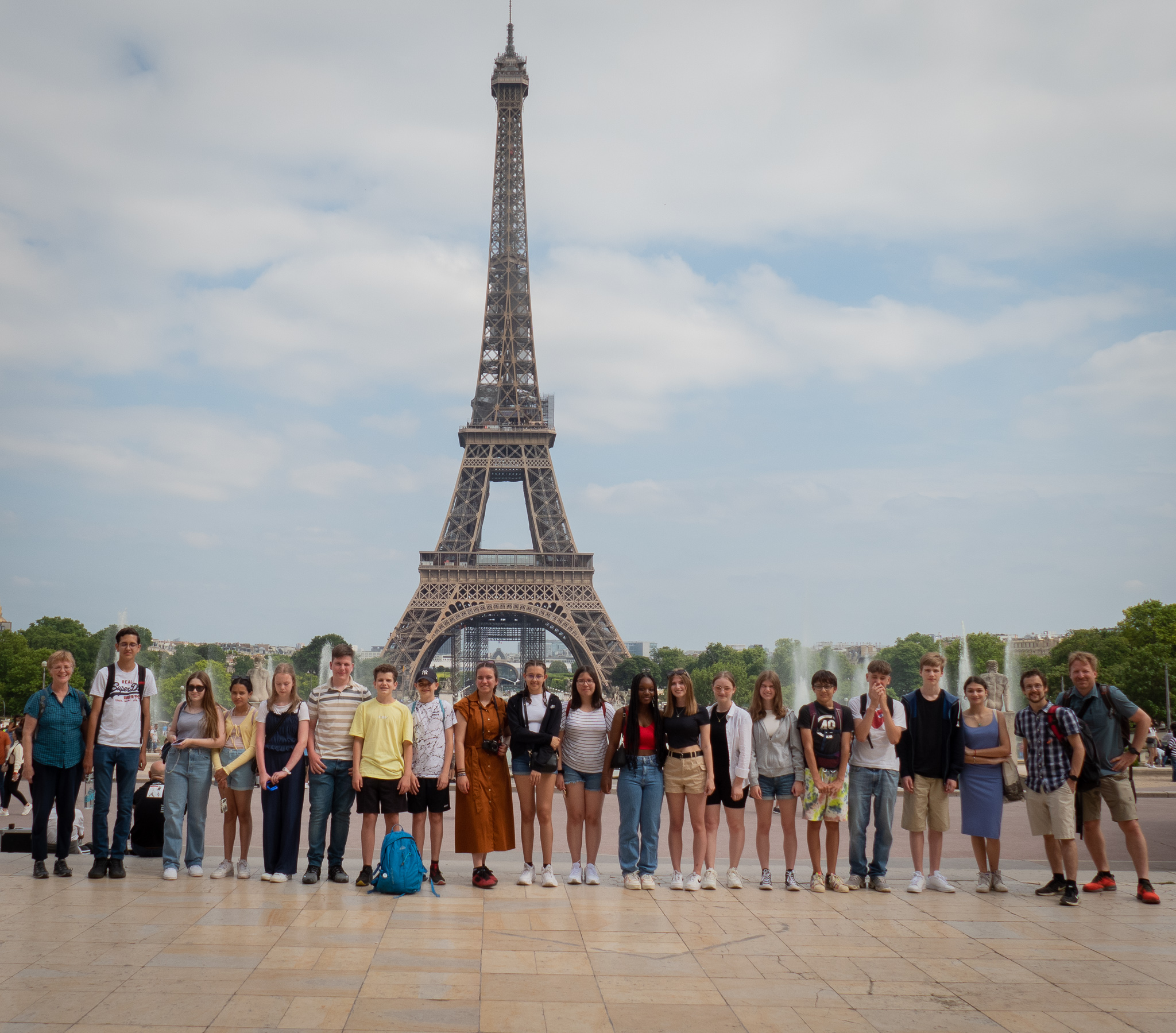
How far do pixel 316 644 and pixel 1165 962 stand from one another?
98321 mm

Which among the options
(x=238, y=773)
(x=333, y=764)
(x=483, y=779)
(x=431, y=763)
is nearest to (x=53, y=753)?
(x=238, y=773)

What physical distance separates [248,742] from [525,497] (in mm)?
45856

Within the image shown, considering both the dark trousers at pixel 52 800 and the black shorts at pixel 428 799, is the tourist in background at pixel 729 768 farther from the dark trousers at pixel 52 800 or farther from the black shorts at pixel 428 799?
the dark trousers at pixel 52 800

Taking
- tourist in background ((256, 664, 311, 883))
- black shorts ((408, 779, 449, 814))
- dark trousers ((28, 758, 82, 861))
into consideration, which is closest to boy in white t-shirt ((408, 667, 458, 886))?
black shorts ((408, 779, 449, 814))

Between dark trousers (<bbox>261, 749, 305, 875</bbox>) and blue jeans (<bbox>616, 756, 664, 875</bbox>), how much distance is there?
2.77 meters

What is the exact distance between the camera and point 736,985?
18.7ft

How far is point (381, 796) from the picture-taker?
8.48 meters

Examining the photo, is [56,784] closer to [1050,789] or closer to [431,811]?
[431,811]

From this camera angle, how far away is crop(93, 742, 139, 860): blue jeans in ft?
28.1

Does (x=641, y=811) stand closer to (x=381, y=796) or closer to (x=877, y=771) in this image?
(x=877, y=771)

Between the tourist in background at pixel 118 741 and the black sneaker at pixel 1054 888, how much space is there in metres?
7.65

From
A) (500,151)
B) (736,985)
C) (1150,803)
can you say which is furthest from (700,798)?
(500,151)

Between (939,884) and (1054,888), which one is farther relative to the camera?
(939,884)

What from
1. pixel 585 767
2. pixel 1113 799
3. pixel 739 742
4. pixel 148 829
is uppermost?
pixel 739 742
